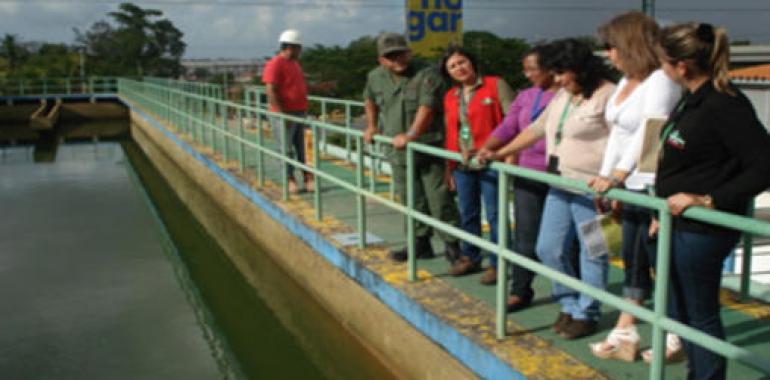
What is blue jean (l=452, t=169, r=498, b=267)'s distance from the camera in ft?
12.8

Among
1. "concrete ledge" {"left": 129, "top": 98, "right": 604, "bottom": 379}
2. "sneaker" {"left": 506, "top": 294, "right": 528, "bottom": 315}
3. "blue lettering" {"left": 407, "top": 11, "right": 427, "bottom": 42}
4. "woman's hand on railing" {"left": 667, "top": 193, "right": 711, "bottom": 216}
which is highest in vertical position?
"blue lettering" {"left": 407, "top": 11, "right": 427, "bottom": 42}

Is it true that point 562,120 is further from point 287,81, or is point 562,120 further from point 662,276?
point 287,81

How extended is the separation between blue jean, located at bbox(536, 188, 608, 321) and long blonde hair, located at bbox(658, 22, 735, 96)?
36.3 inches

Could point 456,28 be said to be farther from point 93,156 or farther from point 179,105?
point 93,156

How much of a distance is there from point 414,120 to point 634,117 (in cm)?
180

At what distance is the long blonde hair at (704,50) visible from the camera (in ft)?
7.08

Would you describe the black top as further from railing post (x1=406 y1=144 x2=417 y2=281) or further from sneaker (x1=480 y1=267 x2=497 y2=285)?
railing post (x1=406 y1=144 x2=417 y2=281)

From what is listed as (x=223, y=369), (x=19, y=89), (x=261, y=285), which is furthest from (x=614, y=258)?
(x=19, y=89)

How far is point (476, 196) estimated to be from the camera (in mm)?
4020

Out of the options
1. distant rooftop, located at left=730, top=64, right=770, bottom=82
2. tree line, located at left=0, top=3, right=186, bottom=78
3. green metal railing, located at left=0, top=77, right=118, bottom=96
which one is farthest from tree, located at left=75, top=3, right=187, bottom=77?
distant rooftop, located at left=730, top=64, right=770, bottom=82

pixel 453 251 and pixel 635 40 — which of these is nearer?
pixel 635 40

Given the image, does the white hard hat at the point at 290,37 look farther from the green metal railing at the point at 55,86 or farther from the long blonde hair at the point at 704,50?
the green metal railing at the point at 55,86

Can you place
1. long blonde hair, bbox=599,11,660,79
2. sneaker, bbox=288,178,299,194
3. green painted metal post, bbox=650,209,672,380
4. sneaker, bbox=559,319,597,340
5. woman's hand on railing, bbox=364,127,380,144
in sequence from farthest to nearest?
sneaker, bbox=288,178,299,194 → woman's hand on railing, bbox=364,127,380,144 → sneaker, bbox=559,319,597,340 → long blonde hair, bbox=599,11,660,79 → green painted metal post, bbox=650,209,672,380

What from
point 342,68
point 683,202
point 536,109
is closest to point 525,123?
point 536,109
